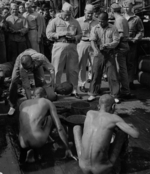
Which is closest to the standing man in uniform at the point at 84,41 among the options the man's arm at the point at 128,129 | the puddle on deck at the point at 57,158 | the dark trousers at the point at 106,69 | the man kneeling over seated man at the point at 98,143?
the dark trousers at the point at 106,69

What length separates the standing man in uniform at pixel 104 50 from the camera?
21.4ft

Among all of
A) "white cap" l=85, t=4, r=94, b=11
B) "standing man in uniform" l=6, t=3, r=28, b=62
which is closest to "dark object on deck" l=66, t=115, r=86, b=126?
"white cap" l=85, t=4, r=94, b=11

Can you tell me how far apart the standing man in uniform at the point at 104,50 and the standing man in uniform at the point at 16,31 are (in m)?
2.91

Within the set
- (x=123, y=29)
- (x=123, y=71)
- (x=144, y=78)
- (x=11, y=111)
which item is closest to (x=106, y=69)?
(x=123, y=71)

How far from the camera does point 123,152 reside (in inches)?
162

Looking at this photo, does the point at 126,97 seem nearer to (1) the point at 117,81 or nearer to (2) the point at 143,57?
(1) the point at 117,81

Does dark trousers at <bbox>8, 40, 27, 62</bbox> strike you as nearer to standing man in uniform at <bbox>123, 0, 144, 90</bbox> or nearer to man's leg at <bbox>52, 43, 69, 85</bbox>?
man's leg at <bbox>52, 43, 69, 85</bbox>

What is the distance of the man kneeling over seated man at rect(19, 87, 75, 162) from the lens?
3.85 metres

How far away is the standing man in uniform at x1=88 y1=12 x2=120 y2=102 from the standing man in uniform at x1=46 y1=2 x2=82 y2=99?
498mm

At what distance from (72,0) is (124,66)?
7.35 meters

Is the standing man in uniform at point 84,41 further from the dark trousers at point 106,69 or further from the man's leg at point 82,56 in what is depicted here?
the dark trousers at point 106,69

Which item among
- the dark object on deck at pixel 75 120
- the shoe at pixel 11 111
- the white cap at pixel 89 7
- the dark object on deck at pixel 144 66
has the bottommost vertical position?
the shoe at pixel 11 111

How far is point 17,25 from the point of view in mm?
8586

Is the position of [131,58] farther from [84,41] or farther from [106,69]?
[84,41]
